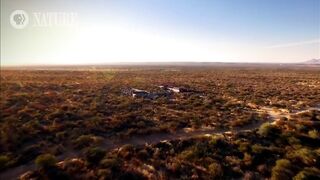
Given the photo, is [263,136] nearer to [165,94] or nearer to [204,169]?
[204,169]

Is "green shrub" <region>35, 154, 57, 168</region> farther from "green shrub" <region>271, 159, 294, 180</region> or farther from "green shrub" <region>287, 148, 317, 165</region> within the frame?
"green shrub" <region>287, 148, 317, 165</region>

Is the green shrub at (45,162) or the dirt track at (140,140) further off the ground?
the green shrub at (45,162)

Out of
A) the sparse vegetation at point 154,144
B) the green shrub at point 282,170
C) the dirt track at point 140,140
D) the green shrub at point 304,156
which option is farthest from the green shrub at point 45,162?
the green shrub at point 304,156

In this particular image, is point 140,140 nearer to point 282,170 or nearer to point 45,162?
point 45,162

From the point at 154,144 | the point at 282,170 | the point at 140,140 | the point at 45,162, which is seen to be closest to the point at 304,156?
the point at 282,170

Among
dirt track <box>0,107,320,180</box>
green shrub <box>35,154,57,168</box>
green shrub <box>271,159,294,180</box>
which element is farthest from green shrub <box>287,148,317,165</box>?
green shrub <box>35,154,57,168</box>

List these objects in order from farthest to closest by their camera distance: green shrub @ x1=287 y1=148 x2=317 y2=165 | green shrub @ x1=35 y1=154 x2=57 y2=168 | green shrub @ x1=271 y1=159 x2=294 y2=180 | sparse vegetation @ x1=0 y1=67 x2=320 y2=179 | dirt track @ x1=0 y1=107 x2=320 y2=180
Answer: green shrub @ x1=287 y1=148 x2=317 y2=165, green shrub @ x1=35 y1=154 x2=57 y2=168, dirt track @ x1=0 y1=107 x2=320 y2=180, sparse vegetation @ x1=0 y1=67 x2=320 y2=179, green shrub @ x1=271 y1=159 x2=294 y2=180

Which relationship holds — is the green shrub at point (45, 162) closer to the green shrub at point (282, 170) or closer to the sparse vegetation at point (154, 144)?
the sparse vegetation at point (154, 144)

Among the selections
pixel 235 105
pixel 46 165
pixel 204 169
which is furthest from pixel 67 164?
pixel 235 105
